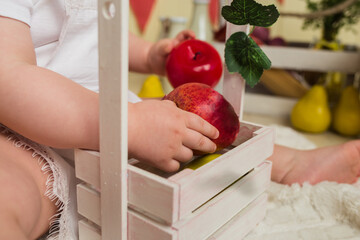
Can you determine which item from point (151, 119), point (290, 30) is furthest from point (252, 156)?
point (290, 30)

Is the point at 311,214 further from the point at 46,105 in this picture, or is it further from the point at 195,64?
the point at 46,105

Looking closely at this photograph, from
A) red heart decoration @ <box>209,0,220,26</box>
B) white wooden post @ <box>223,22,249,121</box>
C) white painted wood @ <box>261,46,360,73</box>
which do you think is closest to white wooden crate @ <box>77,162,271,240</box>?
white wooden post @ <box>223,22,249,121</box>

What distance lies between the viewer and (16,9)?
0.49m

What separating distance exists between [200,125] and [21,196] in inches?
9.1

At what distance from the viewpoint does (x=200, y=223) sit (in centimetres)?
43

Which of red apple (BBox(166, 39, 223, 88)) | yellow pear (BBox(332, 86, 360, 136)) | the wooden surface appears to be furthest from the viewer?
the wooden surface

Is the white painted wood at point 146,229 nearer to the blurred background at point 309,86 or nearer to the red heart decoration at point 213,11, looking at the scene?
the blurred background at point 309,86

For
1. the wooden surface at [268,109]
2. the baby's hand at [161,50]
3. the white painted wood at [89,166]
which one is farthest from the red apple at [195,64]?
the wooden surface at [268,109]

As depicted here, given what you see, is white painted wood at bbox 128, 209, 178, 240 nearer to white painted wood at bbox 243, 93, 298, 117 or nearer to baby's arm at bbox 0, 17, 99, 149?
baby's arm at bbox 0, 17, 99, 149

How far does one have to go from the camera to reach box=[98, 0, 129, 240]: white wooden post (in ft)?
1.16

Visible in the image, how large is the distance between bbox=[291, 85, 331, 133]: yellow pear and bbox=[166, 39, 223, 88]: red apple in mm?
531

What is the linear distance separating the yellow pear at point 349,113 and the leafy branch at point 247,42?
0.76m

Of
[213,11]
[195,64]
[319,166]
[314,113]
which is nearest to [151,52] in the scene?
[195,64]

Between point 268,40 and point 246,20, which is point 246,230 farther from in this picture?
point 268,40
